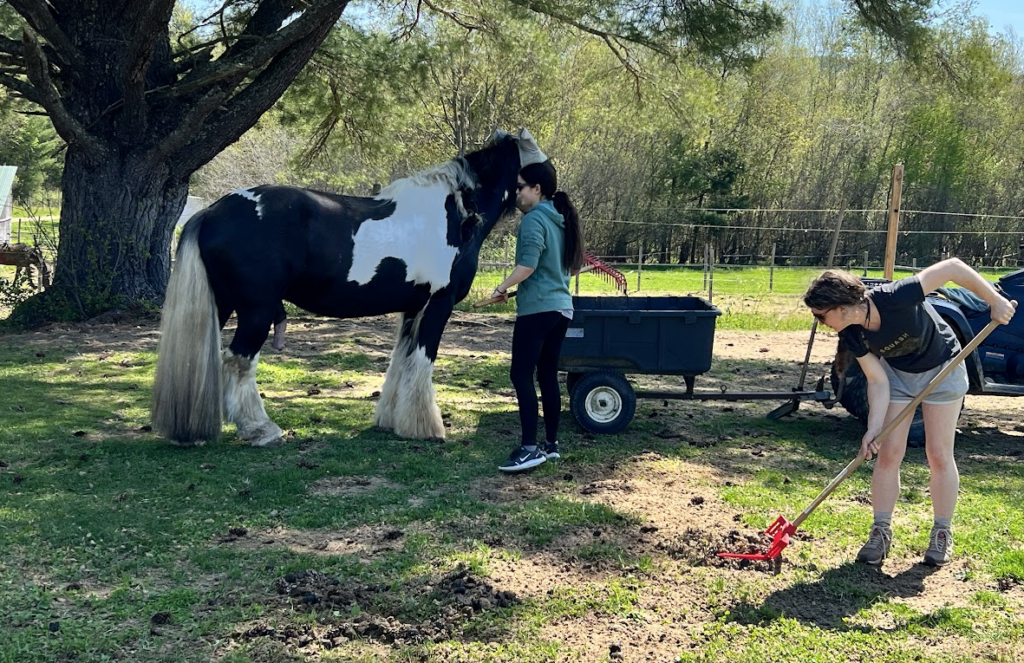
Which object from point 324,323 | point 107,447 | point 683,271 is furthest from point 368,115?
point 683,271

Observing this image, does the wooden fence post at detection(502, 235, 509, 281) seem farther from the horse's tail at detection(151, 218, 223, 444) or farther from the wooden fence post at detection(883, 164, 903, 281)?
the horse's tail at detection(151, 218, 223, 444)

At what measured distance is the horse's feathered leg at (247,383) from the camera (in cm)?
560

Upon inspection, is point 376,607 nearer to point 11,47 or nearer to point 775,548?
point 775,548

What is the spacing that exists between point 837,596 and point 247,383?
12.7 feet

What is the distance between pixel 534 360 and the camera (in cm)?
541

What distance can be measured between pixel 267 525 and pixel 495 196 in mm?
3117

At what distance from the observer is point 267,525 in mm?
4406

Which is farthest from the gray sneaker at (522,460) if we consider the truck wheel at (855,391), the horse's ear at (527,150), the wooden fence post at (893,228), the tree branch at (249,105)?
the tree branch at (249,105)

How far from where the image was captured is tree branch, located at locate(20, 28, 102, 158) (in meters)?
9.09

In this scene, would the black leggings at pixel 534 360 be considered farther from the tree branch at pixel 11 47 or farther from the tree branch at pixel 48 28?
the tree branch at pixel 11 47

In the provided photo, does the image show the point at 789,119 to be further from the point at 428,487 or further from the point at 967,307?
the point at 428,487

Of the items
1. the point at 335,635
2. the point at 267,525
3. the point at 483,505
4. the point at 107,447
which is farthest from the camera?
the point at 107,447

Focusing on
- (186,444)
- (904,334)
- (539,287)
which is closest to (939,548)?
(904,334)

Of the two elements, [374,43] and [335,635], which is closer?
[335,635]
